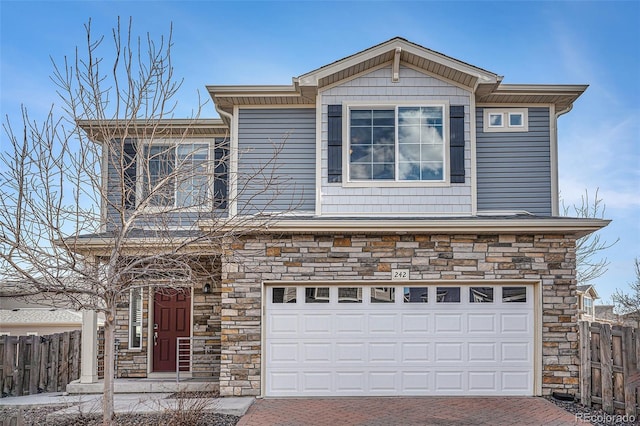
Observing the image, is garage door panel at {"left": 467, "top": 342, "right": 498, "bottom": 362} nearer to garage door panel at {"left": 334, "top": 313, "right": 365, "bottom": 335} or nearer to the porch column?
garage door panel at {"left": 334, "top": 313, "right": 365, "bottom": 335}

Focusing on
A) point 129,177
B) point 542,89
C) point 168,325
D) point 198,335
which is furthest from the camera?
point 168,325

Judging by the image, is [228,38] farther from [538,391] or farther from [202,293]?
[538,391]

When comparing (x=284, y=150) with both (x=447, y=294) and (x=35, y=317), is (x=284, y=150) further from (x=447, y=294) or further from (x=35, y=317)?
(x=35, y=317)

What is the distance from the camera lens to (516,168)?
1136 cm

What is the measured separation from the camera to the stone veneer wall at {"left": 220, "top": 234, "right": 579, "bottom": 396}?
10.1 meters

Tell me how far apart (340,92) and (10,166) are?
6.27 m

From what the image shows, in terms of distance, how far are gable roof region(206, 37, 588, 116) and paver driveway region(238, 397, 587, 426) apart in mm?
5833

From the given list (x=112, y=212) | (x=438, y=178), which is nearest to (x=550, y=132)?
(x=438, y=178)

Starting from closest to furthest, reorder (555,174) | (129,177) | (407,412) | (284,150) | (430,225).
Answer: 1. (407,412)
2. (129,177)
3. (430,225)
4. (555,174)
5. (284,150)

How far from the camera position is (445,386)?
33.2ft

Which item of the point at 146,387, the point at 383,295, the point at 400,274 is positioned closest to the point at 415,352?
the point at 383,295

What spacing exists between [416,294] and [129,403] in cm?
543

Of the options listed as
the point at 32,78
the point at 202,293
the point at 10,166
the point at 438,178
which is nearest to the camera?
the point at 10,166

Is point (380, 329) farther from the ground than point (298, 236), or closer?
closer
